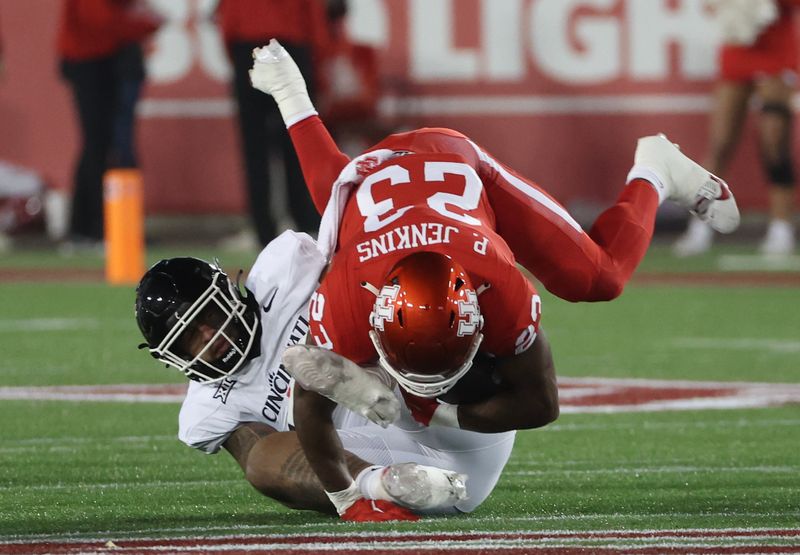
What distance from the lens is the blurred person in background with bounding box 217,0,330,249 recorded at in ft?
35.4

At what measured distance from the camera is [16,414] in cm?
631

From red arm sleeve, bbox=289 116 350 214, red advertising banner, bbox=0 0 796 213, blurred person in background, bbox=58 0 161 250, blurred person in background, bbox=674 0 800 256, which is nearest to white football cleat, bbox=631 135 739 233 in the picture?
red arm sleeve, bbox=289 116 350 214

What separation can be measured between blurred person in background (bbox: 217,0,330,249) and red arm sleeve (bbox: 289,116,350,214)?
16.8 feet

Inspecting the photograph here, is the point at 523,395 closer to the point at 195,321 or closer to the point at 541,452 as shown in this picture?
the point at 195,321

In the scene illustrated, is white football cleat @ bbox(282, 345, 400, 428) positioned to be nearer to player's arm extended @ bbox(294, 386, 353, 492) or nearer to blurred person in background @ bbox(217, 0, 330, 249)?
player's arm extended @ bbox(294, 386, 353, 492)

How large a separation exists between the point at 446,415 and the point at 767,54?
840 centimetres

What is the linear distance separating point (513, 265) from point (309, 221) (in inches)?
283

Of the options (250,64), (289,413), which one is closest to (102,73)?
(250,64)

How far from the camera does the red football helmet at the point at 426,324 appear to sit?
12.6 feet

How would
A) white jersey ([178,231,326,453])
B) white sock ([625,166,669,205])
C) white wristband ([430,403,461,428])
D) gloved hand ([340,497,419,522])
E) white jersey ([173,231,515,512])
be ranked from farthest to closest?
white sock ([625,166,669,205]) < white jersey ([178,231,326,453]) < white jersey ([173,231,515,512]) < white wristband ([430,403,461,428]) < gloved hand ([340,497,419,522])

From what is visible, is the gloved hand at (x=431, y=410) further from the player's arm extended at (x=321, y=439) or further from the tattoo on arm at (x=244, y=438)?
the tattoo on arm at (x=244, y=438)

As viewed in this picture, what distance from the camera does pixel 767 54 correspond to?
480 inches

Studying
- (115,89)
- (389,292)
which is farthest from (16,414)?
(115,89)

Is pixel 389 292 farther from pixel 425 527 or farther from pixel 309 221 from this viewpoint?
pixel 309 221
